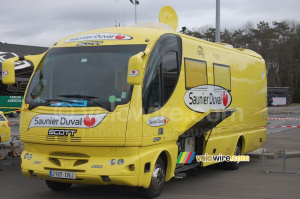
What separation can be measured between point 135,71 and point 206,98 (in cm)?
338

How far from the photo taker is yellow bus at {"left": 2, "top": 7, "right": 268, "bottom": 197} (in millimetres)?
7773

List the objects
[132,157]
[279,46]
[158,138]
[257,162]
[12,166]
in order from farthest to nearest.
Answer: [279,46] < [257,162] < [12,166] < [158,138] < [132,157]

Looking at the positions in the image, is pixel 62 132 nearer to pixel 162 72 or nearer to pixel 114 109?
pixel 114 109

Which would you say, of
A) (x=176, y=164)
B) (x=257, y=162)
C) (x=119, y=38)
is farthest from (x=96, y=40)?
(x=257, y=162)

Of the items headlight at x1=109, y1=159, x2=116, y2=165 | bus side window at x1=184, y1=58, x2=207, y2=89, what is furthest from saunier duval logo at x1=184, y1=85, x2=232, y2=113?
headlight at x1=109, y1=159, x2=116, y2=165

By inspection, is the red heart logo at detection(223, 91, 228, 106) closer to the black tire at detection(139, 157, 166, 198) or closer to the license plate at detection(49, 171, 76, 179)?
the black tire at detection(139, 157, 166, 198)

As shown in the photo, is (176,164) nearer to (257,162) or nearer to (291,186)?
(291,186)

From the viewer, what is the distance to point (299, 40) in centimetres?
8062

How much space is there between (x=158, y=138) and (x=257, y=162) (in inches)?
255

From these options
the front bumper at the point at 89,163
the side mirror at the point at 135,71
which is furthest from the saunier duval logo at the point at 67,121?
the side mirror at the point at 135,71

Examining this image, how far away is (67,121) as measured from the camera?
789 cm

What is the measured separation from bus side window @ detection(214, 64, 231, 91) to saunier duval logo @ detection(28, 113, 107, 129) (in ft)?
13.8

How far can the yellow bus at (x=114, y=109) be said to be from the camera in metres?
7.77

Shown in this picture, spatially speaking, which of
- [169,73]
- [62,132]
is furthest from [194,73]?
[62,132]
